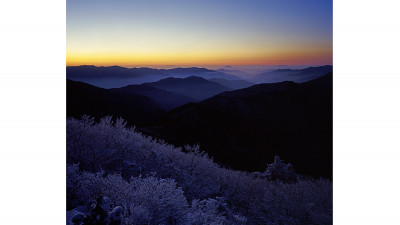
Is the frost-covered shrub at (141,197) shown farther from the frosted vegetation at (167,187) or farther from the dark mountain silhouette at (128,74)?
the dark mountain silhouette at (128,74)

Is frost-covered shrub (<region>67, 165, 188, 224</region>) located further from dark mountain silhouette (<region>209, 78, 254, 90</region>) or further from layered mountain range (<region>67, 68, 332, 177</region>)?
dark mountain silhouette (<region>209, 78, 254, 90</region>)

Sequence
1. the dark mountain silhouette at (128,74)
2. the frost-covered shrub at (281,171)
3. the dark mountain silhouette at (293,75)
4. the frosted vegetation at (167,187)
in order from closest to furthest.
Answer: the frosted vegetation at (167,187) < the dark mountain silhouette at (293,75) < the dark mountain silhouette at (128,74) < the frost-covered shrub at (281,171)

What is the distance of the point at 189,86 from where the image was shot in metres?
7.05

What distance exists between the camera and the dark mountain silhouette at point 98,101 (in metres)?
6.15

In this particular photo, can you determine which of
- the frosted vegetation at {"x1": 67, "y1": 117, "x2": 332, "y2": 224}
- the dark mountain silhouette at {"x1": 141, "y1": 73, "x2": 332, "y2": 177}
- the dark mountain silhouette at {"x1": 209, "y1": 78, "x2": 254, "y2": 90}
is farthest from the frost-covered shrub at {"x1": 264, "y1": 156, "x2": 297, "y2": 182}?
the dark mountain silhouette at {"x1": 209, "y1": 78, "x2": 254, "y2": 90}

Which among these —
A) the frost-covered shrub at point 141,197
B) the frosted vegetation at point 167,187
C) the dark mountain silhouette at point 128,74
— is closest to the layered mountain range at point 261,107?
the dark mountain silhouette at point 128,74

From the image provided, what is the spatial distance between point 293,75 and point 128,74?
13.2ft

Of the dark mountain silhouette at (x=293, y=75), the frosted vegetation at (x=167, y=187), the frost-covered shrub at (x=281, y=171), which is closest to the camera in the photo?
the frosted vegetation at (x=167, y=187)

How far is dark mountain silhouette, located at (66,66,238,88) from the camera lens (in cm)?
637

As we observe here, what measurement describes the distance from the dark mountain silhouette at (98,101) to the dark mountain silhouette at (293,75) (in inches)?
119
